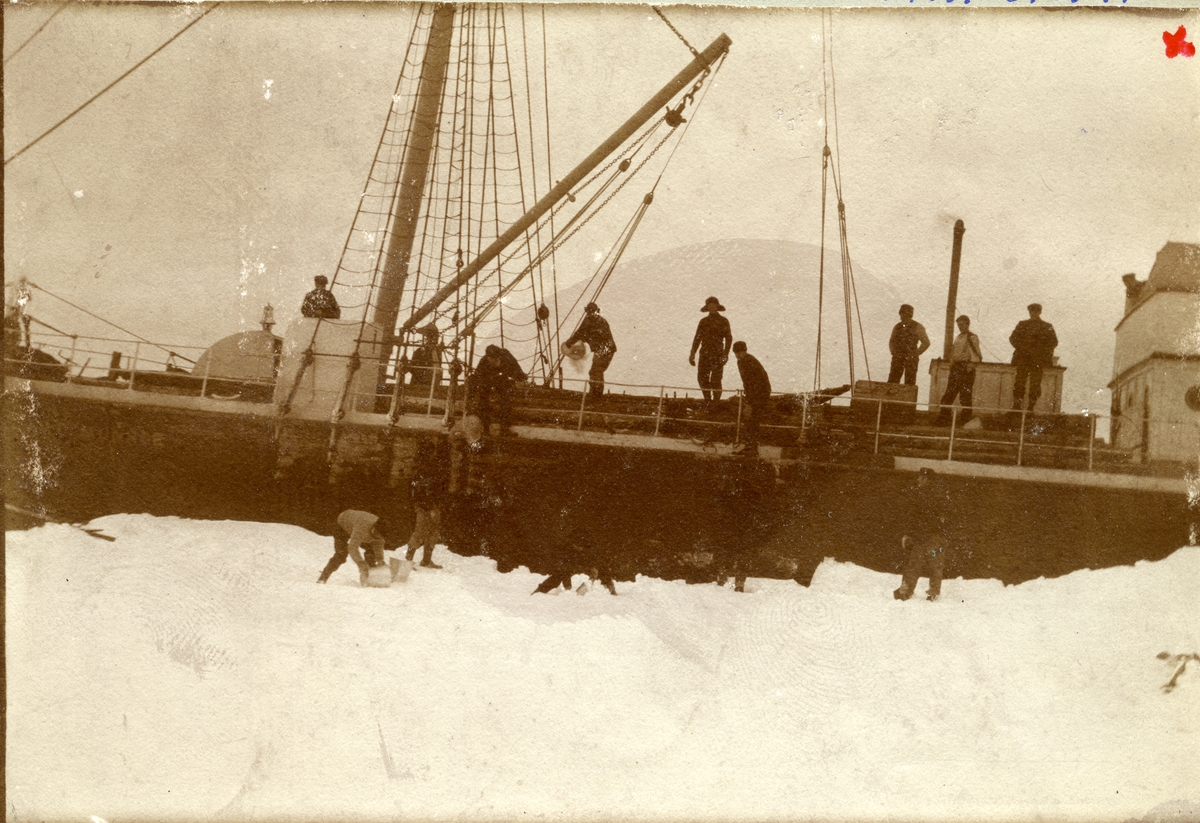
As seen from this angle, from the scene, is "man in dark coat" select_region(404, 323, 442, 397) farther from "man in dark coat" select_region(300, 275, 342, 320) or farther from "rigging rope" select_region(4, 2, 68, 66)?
"rigging rope" select_region(4, 2, 68, 66)

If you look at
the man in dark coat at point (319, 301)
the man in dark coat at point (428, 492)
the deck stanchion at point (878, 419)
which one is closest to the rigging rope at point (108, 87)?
the man in dark coat at point (319, 301)

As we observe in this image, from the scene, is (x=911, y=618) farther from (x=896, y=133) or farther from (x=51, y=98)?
(x=51, y=98)

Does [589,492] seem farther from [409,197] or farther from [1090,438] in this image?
[1090,438]

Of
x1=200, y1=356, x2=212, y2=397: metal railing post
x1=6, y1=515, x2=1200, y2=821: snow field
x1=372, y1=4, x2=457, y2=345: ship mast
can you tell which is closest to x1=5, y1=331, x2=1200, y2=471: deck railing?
x1=200, y1=356, x2=212, y2=397: metal railing post

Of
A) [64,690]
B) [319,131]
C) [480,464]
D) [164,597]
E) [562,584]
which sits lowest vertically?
[64,690]

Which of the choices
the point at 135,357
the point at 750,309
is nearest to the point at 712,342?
the point at 750,309

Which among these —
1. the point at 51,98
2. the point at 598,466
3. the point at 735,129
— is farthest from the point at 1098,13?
the point at 51,98
